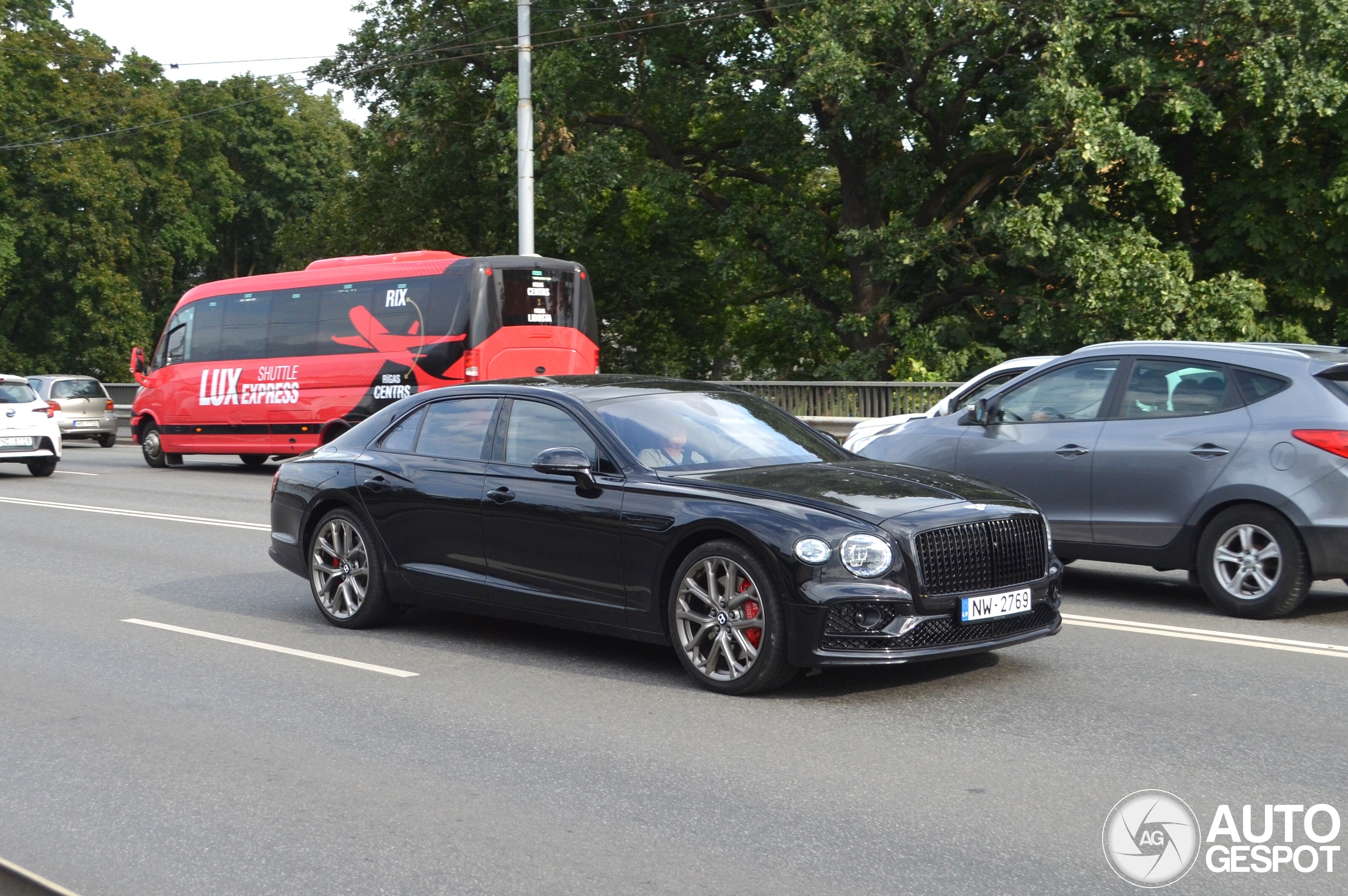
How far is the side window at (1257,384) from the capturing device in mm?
9141

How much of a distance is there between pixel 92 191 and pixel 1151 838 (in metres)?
52.9

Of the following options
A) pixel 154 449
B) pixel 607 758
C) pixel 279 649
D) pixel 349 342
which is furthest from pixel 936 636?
pixel 154 449

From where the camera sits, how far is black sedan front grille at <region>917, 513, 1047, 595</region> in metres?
6.73

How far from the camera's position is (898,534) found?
667 centimetres


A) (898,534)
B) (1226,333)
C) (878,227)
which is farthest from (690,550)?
(878,227)

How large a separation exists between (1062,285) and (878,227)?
3492 mm

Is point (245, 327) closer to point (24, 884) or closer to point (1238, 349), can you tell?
point (1238, 349)

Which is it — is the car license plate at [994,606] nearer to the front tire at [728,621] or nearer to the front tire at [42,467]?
the front tire at [728,621]

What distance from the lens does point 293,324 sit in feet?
79.1

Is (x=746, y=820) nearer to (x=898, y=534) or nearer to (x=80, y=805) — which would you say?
(x=898, y=534)

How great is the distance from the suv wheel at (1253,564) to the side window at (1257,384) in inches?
26.3

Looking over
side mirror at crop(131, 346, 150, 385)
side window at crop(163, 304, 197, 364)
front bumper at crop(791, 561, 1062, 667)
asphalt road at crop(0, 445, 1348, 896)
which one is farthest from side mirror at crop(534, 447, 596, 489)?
side mirror at crop(131, 346, 150, 385)

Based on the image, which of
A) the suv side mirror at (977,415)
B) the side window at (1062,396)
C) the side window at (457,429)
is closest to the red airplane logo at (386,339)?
the suv side mirror at (977,415)

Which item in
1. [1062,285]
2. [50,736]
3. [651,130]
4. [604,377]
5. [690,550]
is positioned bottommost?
[50,736]
